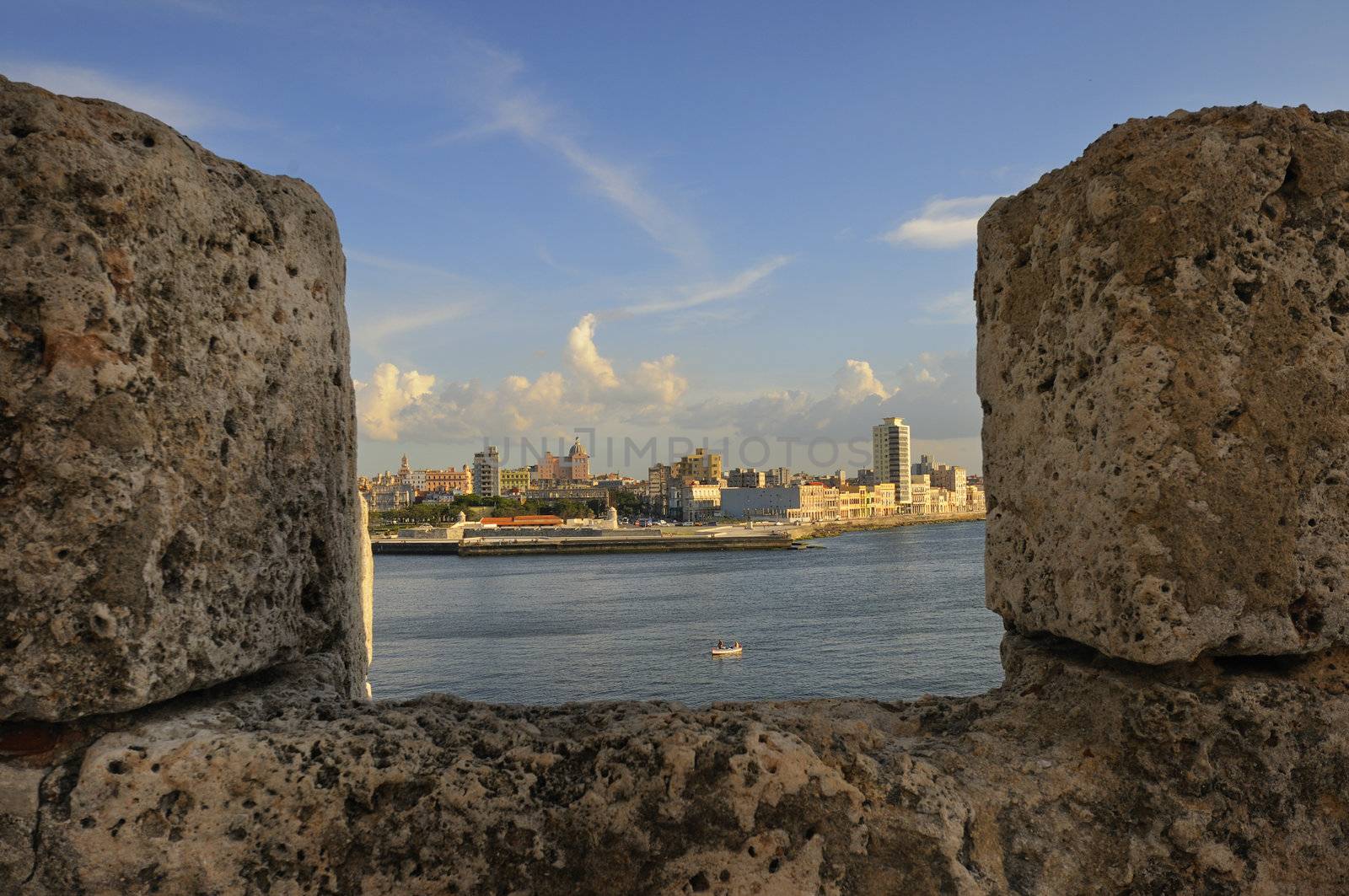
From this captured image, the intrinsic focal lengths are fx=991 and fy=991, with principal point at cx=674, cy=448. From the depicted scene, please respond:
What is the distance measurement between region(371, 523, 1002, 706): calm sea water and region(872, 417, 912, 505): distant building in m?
83.6

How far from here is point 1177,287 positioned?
2.33m

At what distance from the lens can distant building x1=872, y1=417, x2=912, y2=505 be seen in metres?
143

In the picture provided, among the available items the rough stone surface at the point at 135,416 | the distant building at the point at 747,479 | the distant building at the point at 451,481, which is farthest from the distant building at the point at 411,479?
the rough stone surface at the point at 135,416

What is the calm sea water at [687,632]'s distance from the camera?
23.6 meters

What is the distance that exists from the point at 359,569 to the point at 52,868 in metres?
1.32

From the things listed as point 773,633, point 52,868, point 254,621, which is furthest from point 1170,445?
point 773,633

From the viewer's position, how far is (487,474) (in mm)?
156125

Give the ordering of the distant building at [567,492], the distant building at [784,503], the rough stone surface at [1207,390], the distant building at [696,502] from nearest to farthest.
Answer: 1. the rough stone surface at [1207,390]
2. the distant building at [784,503]
3. the distant building at [696,502]
4. the distant building at [567,492]

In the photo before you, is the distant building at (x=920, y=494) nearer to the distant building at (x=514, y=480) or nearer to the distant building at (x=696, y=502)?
the distant building at (x=696, y=502)

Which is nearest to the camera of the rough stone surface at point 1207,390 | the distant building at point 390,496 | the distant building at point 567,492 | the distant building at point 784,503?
the rough stone surface at point 1207,390

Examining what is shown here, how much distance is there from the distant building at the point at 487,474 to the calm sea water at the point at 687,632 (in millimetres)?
94541

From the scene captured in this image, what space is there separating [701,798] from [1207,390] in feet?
4.91

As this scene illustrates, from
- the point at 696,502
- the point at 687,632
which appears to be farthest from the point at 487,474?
the point at 687,632

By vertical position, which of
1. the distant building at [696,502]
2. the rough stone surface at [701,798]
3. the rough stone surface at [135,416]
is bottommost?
the distant building at [696,502]
